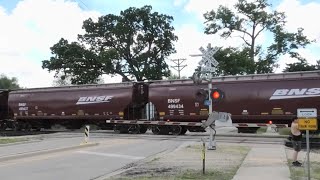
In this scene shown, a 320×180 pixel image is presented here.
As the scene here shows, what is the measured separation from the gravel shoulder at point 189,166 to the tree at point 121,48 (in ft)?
152

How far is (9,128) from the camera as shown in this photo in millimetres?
44281

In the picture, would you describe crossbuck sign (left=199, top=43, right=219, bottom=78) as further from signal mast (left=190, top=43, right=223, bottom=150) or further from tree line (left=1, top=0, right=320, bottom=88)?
tree line (left=1, top=0, right=320, bottom=88)

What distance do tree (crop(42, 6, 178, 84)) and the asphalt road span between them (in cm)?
4400

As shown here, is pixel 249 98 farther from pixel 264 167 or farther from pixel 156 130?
pixel 264 167

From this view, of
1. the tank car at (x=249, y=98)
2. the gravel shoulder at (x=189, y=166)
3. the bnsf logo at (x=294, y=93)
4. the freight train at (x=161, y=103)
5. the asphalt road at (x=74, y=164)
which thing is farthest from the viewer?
the freight train at (x=161, y=103)

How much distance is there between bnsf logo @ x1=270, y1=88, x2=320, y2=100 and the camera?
1075 inches

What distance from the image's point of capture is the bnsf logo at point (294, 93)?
27.3m

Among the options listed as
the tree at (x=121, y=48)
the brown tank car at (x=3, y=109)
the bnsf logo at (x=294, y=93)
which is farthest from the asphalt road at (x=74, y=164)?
the tree at (x=121, y=48)

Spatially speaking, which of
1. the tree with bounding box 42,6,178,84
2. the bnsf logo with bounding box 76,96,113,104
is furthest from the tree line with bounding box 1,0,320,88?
the bnsf logo with bounding box 76,96,113,104

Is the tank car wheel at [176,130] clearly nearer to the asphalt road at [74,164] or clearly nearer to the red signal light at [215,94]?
the asphalt road at [74,164]

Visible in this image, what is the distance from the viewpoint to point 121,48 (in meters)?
65.7

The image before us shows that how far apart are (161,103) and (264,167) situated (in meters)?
19.8

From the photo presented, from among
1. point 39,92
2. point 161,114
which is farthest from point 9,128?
point 161,114

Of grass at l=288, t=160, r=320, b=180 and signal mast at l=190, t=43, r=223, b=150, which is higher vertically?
signal mast at l=190, t=43, r=223, b=150
